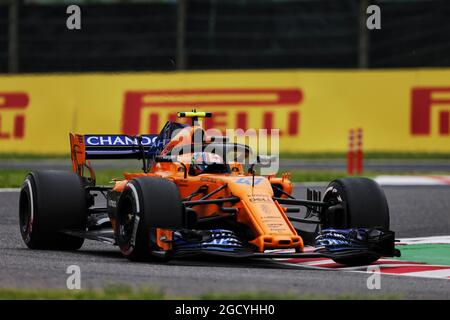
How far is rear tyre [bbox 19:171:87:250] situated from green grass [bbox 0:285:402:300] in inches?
133

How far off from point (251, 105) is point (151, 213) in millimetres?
15672

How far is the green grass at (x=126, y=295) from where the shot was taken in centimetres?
732

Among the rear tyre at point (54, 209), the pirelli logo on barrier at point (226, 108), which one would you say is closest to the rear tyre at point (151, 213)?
the rear tyre at point (54, 209)

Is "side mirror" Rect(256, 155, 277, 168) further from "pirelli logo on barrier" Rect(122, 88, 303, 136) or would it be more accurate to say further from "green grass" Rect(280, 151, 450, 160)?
"green grass" Rect(280, 151, 450, 160)

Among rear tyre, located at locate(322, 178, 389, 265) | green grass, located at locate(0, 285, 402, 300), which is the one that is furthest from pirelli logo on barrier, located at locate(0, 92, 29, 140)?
green grass, located at locate(0, 285, 402, 300)

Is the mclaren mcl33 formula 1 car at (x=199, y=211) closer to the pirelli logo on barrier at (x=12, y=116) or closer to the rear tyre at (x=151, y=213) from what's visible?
the rear tyre at (x=151, y=213)

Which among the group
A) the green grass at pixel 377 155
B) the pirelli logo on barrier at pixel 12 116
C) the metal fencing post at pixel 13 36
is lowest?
the green grass at pixel 377 155

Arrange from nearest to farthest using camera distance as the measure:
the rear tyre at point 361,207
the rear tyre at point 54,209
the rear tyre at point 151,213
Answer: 1. the rear tyre at point 151,213
2. the rear tyre at point 361,207
3. the rear tyre at point 54,209

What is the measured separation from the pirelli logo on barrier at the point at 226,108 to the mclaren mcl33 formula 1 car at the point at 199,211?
1292 centimetres

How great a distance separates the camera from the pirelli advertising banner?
24.7 meters

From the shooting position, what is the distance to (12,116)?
25.4 metres

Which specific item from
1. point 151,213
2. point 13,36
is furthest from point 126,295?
point 13,36

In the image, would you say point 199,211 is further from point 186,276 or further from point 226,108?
point 226,108

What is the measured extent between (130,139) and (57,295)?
17.0ft
